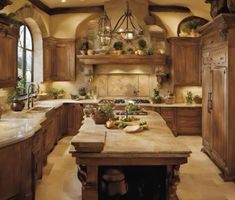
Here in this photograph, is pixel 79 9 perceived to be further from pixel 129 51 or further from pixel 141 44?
pixel 141 44

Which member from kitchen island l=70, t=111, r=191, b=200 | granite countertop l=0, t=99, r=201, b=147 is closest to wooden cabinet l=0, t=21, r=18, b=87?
granite countertop l=0, t=99, r=201, b=147

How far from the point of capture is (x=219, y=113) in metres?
5.05

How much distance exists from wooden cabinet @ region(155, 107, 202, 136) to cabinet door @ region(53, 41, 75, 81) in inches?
98.8

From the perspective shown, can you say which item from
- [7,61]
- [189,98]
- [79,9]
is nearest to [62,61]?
[79,9]

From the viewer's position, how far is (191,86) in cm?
819

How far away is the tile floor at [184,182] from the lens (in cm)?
405

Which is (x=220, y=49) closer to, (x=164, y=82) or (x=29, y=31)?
(x=164, y=82)

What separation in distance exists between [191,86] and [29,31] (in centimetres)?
433

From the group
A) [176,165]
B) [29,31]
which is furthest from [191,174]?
[29,31]

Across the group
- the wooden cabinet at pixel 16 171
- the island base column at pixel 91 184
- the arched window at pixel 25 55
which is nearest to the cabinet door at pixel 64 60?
the arched window at pixel 25 55

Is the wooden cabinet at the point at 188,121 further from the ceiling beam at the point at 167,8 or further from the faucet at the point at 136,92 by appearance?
the ceiling beam at the point at 167,8

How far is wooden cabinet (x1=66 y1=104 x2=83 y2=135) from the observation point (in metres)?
7.66

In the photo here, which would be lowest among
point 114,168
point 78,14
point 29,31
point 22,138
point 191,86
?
point 114,168

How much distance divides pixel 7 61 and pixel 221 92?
10.9 feet
